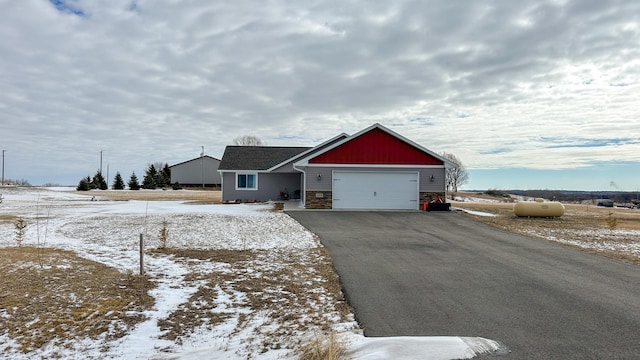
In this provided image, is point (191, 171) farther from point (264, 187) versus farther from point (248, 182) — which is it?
point (264, 187)

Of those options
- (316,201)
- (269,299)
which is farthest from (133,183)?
(269,299)

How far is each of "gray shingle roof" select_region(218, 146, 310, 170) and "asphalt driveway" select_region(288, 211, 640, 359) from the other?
53.5 feet

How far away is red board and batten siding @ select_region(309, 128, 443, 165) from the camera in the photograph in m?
22.1

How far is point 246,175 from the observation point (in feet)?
91.9

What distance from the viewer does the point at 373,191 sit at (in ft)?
72.6

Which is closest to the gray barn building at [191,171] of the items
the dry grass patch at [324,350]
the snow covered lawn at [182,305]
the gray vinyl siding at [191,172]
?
the gray vinyl siding at [191,172]

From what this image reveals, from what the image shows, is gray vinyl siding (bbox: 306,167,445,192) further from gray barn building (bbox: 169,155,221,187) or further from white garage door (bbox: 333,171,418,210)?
gray barn building (bbox: 169,155,221,187)

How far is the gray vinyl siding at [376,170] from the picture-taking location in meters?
22.0

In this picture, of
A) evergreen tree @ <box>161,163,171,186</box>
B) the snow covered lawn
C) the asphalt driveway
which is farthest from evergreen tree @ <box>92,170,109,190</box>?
the asphalt driveway

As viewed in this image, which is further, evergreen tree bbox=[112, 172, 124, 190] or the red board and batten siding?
evergreen tree bbox=[112, 172, 124, 190]

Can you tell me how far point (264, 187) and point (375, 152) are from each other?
917 cm

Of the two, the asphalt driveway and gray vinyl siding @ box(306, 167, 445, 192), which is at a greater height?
gray vinyl siding @ box(306, 167, 445, 192)

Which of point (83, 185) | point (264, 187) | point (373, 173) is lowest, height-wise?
point (264, 187)

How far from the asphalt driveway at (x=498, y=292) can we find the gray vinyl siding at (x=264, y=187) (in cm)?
1570
